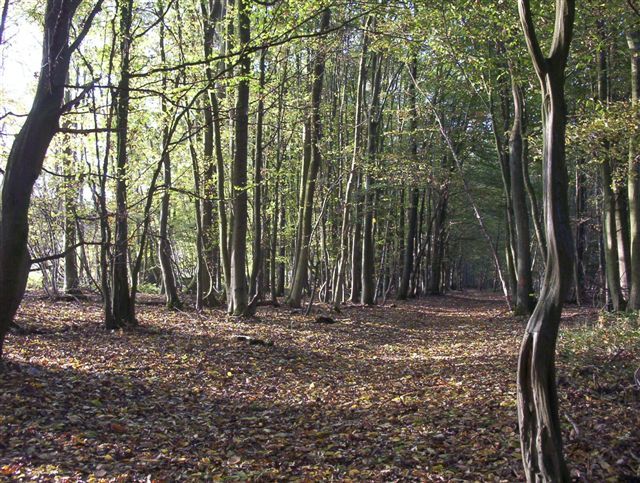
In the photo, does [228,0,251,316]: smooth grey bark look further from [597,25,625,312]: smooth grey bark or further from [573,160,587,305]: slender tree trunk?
[573,160,587,305]: slender tree trunk

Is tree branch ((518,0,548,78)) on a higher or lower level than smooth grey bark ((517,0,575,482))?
higher

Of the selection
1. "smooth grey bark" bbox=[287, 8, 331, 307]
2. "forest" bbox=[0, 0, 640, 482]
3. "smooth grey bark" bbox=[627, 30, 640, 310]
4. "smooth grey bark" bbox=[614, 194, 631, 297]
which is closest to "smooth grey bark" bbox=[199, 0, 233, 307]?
"forest" bbox=[0, 0, 640, 482]

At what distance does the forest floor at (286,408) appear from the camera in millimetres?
4598

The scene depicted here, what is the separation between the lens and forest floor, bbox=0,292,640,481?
4.60m

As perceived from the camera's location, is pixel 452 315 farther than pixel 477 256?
No

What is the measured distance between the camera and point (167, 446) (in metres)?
5.26

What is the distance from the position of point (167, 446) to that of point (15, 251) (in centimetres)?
292

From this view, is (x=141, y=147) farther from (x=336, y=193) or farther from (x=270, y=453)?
(x=336, y=193)

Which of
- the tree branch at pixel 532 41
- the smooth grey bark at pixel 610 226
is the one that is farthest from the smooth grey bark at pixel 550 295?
the smooth grey bark at pixel 610 226

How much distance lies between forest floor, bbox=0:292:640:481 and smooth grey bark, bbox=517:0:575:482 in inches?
28.3

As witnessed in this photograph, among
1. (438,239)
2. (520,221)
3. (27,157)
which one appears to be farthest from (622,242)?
(438,239)

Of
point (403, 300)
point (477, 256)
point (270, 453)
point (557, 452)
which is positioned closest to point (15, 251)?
point (270, 453)

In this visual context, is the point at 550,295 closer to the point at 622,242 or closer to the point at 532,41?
the point at 532,41

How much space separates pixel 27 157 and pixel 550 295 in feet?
18.8
